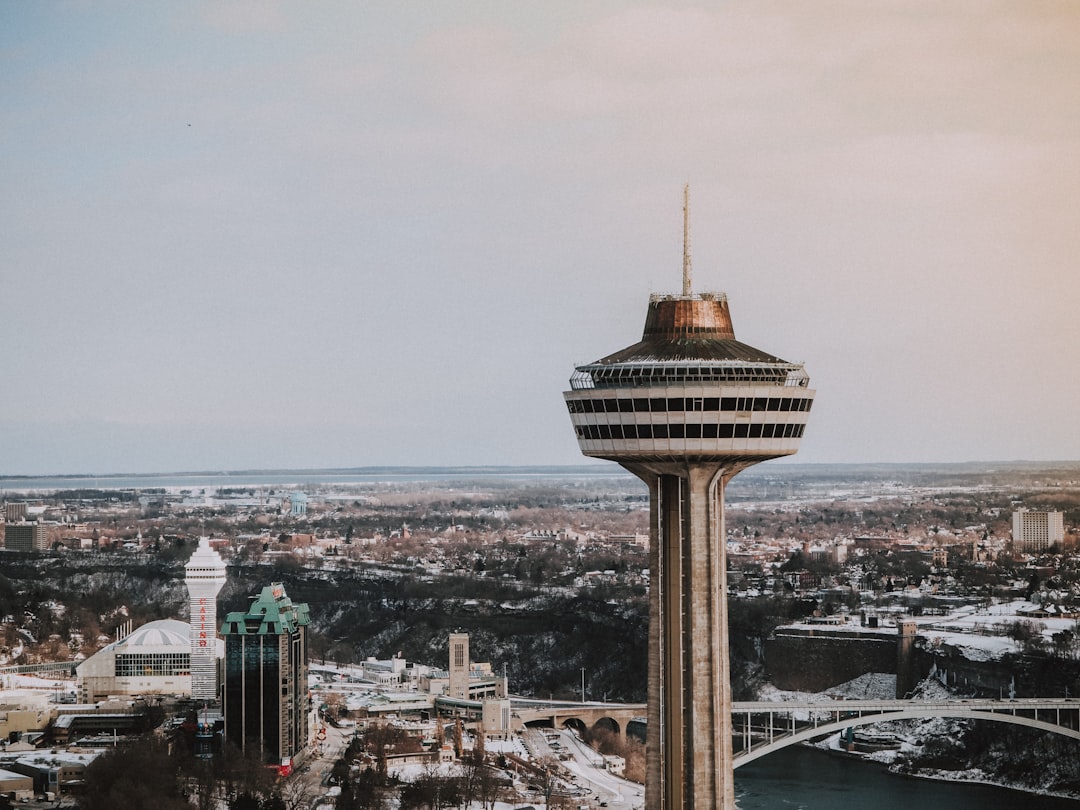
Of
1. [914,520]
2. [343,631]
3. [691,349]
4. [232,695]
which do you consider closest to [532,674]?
[343,631]

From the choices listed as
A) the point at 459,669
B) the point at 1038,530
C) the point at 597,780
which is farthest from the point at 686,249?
the point at 1038,530

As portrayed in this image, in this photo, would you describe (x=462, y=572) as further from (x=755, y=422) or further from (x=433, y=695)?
(x=755, y=422)

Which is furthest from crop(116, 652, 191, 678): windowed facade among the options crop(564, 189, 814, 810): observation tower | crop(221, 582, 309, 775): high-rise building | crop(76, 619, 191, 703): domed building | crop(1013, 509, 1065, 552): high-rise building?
crop(1013, 509, 1065, 552): high-rise building

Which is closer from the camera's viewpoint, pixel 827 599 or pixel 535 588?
pixel 827 599

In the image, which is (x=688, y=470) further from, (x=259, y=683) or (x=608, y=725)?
(x=608, y=725)

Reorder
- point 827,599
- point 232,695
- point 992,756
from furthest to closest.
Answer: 1. point 827,599
2. point 992,756
3. point 232,695

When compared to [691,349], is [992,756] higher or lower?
lower
